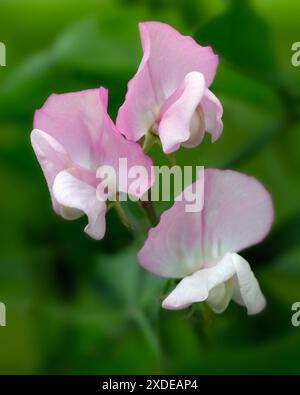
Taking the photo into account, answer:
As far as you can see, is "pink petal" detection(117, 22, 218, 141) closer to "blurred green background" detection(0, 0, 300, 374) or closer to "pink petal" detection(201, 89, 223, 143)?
"pink petal" detection(201, 89, 223, 143)

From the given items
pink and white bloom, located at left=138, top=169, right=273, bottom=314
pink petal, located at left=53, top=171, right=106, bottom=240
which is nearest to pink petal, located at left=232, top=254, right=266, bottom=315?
pink and white bloom, located at left=138, top=169, right=273, bottom=314

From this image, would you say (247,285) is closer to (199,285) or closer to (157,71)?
(199,285)

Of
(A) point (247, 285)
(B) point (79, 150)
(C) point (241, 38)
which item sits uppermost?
(C) point (241, 38)

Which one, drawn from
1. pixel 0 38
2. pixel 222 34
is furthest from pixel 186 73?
pixel 0 38

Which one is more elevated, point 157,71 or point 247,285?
point 157,71

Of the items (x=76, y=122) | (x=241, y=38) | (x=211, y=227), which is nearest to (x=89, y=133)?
(x=76, y=122)
